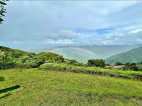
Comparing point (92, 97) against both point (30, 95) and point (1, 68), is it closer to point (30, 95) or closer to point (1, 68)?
point (30, 95)

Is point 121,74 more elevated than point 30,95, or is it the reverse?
point 121,74

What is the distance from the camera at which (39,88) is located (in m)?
5.20

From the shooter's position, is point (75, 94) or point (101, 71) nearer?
point (75, 94)

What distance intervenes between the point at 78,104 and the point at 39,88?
7.67 feet

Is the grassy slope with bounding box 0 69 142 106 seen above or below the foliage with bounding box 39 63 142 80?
below

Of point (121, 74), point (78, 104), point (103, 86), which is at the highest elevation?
point (121, 74)

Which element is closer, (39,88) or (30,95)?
(30,95)

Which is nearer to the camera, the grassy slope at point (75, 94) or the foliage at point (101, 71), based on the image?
the grassy slope at point (75, 94)

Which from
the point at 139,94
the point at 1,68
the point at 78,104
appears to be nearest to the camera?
the point at 78,104

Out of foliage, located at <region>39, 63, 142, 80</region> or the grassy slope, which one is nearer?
the grassy slope

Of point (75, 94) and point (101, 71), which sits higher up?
point (101, 71)

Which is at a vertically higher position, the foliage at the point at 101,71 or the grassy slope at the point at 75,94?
the foliage at the point at 101,71

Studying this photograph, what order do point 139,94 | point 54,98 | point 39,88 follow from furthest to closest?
point 39,88
point 139,94
point 54,98

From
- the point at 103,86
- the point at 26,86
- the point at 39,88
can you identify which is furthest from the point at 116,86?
the point at 26,86
